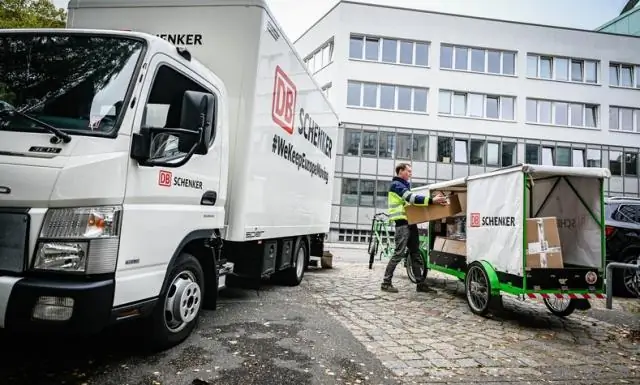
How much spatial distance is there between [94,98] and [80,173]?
684 mm

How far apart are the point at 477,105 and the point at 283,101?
80.2 ft

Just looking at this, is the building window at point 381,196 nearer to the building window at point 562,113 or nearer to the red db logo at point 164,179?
the building window at point 562,113

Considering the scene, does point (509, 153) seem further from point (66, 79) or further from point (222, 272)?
point (66, 79)

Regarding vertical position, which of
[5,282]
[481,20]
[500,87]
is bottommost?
[5,282]

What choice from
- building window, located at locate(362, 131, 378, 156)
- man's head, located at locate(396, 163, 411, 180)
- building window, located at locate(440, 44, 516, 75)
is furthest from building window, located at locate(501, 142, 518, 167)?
man's head, located at locate(396, 163, 411, 180)

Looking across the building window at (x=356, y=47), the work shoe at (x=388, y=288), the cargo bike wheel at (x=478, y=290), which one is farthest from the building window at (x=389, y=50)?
the cargo bike wheel at (x=478, y=290)

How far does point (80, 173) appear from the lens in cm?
287

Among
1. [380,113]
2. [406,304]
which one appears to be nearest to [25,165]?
[406,304]

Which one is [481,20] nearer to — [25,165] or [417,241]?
[417,241]

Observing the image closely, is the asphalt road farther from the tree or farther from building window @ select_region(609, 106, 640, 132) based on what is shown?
building window @ select_region(609, 106, 640, 132)

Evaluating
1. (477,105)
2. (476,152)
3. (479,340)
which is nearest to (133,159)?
(479,340)

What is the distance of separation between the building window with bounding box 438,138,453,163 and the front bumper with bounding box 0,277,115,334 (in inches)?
1007

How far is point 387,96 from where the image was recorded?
26.7 meters

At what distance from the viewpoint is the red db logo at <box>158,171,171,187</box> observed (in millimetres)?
3465
